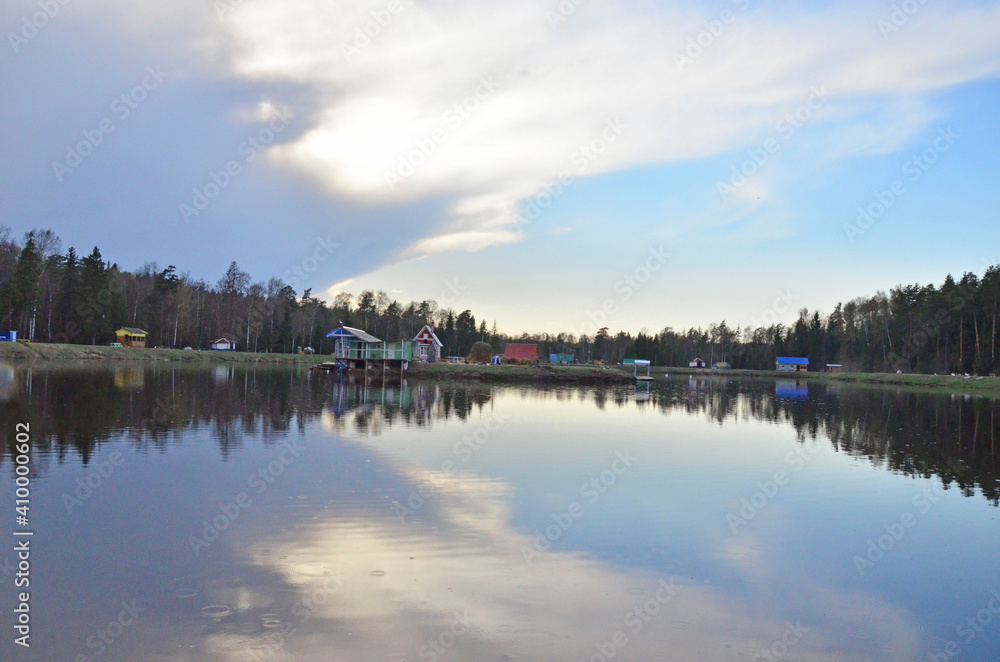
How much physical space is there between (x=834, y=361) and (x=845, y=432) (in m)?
109

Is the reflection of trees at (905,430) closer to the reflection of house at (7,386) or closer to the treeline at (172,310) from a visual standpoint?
the reflection of house at (7,386)

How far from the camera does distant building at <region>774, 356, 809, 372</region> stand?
123438 mm

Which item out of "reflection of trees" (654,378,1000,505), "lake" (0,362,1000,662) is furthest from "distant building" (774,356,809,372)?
"lake" (0,362,1000,662)

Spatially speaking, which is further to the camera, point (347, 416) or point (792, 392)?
point (792, 392)

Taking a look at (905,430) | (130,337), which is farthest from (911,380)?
(130,337)

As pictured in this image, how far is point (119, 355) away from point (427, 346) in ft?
107

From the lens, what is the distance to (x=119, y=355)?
218ft

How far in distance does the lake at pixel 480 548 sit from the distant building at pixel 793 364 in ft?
366

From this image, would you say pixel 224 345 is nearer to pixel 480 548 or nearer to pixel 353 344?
pixel 353 344

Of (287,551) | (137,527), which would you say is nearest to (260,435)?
(137,527)

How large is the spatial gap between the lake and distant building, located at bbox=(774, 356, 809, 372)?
11142 centimetres

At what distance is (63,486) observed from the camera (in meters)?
11.4

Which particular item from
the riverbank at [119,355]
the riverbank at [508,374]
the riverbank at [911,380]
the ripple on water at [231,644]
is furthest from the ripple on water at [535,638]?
the riverbank at [911,380]

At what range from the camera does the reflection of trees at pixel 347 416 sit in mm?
17484
